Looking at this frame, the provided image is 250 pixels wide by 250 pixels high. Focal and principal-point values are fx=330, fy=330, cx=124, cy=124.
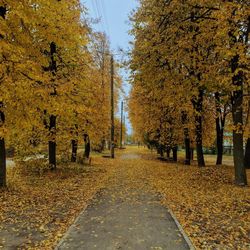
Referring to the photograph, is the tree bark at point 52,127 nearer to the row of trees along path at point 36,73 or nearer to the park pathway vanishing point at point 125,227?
the row of trees along path at point 36,73

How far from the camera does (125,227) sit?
6902mm

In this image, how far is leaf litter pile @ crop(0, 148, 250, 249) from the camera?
637 cm

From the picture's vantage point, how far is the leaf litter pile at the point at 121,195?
6371mm

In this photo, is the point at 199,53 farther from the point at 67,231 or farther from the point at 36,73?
the point at 67,231

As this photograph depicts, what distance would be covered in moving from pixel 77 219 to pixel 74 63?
10.4 m

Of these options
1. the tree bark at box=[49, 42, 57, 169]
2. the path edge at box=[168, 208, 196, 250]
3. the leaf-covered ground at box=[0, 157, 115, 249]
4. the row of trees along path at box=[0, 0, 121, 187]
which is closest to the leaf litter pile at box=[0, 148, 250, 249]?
the leaf-covered ground at box=[0, 157, 115, 249]

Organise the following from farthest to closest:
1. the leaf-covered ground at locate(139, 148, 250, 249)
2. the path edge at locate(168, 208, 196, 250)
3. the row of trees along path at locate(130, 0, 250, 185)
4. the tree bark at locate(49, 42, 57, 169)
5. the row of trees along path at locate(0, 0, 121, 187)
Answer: the tree bark at locate(49, 42, 57, 169)
the row of trees along path at locate(130, 0, 250, 185)
the row of trees along path at locate(0, 0, 121, 187)
the leaf-covered ground at locate(139, 148, 250, 249)
the path edge at locate(168, 208, 196, 250)

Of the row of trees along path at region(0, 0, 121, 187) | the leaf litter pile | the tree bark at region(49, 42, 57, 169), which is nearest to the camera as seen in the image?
the leaf litter pile

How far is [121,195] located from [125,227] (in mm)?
3861

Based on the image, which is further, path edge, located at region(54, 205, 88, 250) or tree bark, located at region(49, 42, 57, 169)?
tree bark, located at region(49, 42, 57, 169)

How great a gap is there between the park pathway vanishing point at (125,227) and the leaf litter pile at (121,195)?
283 millimetres

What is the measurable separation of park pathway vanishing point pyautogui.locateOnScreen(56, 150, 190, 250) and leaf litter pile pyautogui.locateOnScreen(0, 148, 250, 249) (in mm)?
283

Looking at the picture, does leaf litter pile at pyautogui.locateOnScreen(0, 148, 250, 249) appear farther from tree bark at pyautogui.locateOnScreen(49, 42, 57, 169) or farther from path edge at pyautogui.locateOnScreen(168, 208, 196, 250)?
tree bark at pyautogui.locateOnScreen(49, 42, 57, 169)

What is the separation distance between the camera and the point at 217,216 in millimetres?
7906
